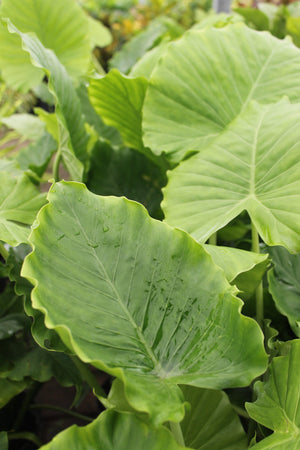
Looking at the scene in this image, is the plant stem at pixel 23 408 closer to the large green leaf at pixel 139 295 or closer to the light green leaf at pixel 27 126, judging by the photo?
the large green leaf at pixel 139 295

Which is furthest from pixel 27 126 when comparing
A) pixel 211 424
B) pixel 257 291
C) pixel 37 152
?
pixel 211 424

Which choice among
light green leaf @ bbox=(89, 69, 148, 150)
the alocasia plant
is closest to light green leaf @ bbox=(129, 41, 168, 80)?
the alocasia plant

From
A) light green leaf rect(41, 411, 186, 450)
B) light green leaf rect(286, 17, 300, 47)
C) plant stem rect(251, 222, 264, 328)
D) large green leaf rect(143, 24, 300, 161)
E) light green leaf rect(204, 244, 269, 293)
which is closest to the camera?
light green leaf rect(41, 411, 186, 450)

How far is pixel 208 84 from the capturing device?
2.61ft

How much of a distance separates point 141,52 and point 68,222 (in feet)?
4.22

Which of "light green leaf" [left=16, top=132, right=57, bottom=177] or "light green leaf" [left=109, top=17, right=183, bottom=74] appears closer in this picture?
"light green leaf" [left=16, top=132, right=57, bottom=177]

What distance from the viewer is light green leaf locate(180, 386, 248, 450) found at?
1.89 ft

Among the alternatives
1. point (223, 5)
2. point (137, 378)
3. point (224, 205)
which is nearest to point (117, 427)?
point (137, 378)

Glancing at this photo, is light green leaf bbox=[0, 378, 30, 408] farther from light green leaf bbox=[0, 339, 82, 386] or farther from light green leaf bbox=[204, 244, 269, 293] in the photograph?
light green leaf bbox=[204, 244, 269, 293]

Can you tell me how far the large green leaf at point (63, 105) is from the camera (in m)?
0.69

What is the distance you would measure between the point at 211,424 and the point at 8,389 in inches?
14.0

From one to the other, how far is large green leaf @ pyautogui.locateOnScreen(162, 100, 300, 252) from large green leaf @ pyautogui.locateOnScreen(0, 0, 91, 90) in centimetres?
48

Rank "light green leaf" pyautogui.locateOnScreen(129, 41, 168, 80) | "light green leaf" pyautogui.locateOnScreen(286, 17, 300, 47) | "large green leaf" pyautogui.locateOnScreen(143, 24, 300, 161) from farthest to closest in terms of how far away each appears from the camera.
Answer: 1. "light green leaf" pyautogui.locateOnScreen(286, 17, 300, 47)
2. "light green leaf" pyautogui.locateOnScreen(129, 41, 168, 80)
3. "large green leaf" pyautogui.locateOnScreen(143, 24, 300, 161)

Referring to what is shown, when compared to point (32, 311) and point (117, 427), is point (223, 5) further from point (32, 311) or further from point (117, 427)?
point (117, 427)
